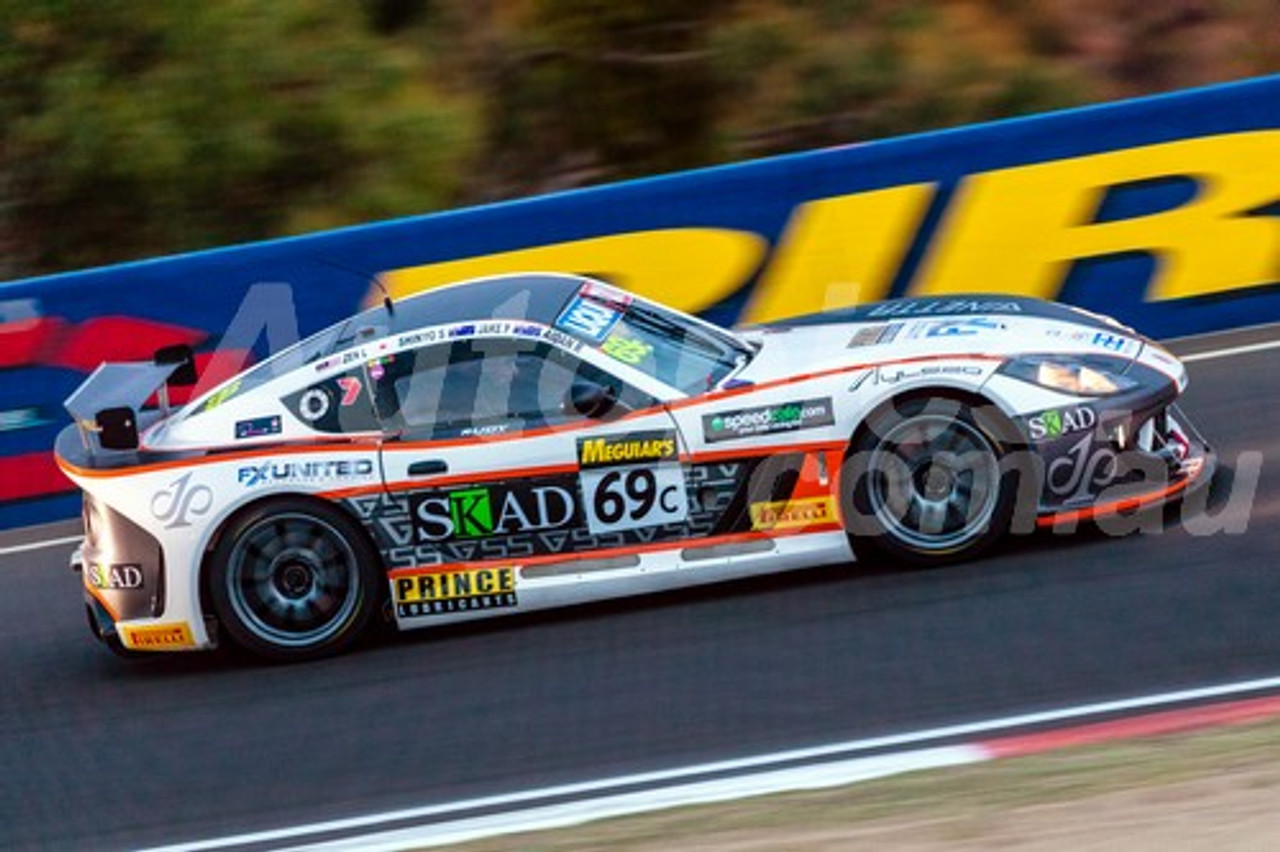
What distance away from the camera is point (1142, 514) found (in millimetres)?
8516

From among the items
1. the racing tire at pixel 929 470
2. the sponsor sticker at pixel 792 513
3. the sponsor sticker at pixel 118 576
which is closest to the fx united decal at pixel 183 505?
the sponsor sticker at pixel 118 576

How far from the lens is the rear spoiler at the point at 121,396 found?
8.48 meters

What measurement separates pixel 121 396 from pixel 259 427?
0.68 m

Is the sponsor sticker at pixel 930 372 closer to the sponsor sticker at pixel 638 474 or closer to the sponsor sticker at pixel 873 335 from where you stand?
the sponsor sticker at pixel 873 335

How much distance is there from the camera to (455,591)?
8.32m

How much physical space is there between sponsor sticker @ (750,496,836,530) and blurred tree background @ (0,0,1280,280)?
9.70 meters

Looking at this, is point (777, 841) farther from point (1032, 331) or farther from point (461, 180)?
point (461, 180)

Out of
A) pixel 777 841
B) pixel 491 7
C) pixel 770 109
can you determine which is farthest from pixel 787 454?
pixel 491 7

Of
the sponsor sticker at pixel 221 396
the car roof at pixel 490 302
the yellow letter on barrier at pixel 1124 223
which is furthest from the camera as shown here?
the yellow letter on barrier at pixel 1124 223

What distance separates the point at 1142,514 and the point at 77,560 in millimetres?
4608

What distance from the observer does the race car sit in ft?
26.7

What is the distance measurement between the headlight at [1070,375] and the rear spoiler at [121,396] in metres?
3.63

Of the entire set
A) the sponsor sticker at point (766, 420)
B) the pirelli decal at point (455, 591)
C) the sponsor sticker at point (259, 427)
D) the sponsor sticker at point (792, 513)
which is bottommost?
the pirelli decal at point (455, 591)

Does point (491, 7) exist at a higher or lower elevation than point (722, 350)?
higher
